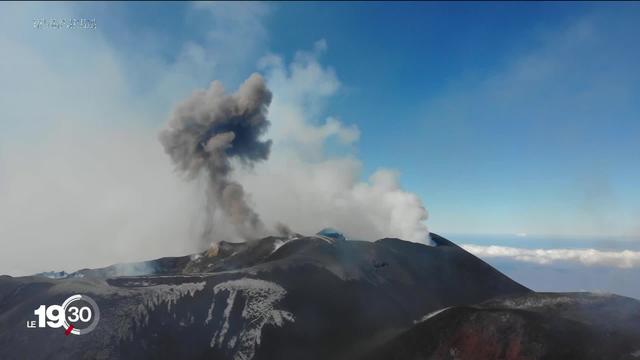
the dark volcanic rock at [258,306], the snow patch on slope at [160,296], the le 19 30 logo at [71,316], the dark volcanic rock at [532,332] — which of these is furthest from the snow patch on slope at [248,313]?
the le 19 30 logo at [71,316]

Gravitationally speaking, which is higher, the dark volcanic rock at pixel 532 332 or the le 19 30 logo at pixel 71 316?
the le 19 30 logo at pixel 71 316

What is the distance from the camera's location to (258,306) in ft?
236

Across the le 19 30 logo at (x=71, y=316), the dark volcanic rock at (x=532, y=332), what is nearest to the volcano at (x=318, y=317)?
the dark volcanic rock at (x=532, y=332)

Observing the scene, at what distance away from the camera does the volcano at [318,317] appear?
5634 centimetres

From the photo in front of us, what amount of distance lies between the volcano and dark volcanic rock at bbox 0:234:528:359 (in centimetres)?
20

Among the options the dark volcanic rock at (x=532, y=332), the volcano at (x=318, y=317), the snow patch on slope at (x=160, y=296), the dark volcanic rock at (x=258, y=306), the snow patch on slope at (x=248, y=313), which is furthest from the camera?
the snow patch on slope at (x=160, y=296)

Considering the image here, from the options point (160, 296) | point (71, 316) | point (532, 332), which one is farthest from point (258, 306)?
point (532, 332)

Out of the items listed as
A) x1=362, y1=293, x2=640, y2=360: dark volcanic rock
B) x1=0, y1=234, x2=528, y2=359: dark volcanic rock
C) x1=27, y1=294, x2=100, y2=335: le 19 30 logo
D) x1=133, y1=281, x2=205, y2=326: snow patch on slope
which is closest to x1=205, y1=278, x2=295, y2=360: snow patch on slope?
x1=0, y1=234, x2=528, y2=359: dark volcanic rock

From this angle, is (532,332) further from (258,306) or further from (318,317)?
(258,306)

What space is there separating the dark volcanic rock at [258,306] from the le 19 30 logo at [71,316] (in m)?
1.09

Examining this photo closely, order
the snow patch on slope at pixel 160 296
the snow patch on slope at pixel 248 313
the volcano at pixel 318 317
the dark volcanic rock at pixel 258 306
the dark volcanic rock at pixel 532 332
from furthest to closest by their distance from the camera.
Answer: the snow patch on slope at pixel 160 296
the snow patch on slope at pixel 248 313
the dark volcanic rock at pixel 258 306
the volcano at pixel 318 317
the dark volcanic rock at pixel 532 332

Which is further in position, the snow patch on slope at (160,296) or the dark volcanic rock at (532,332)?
the snow patch on slope at (160,296)

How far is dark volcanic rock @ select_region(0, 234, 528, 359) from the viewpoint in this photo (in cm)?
6338

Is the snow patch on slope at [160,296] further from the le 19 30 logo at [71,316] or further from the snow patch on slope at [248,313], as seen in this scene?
the le 19 30 logo at [71,316]
